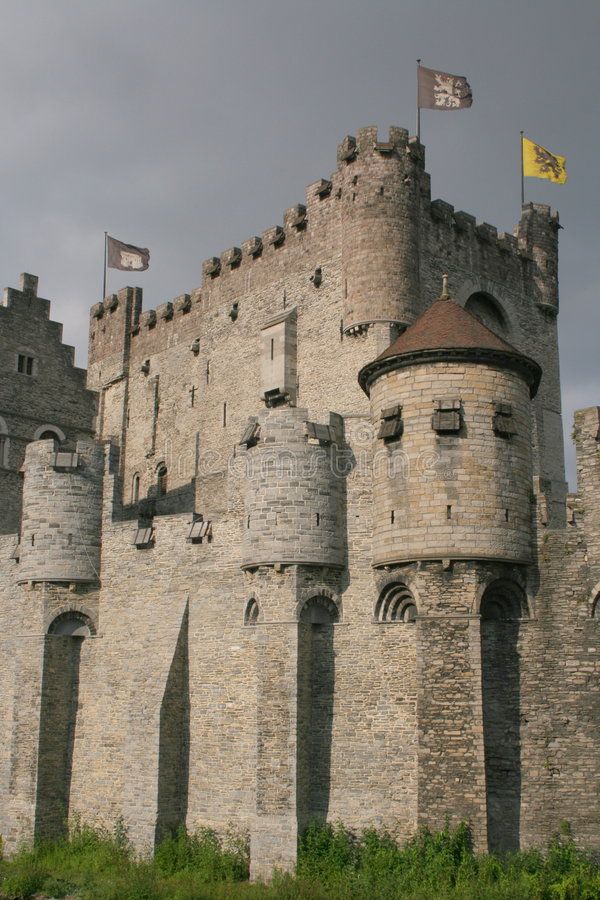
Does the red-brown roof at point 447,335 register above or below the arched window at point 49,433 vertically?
below

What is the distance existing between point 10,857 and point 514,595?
48.2 feet

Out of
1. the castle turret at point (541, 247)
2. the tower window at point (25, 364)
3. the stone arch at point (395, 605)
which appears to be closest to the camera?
the stone arch at point (395, 605)

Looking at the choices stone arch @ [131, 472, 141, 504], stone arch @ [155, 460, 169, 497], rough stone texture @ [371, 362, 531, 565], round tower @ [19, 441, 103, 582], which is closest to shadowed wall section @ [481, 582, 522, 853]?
rough stone texture @ [371, 362, 531, 565]

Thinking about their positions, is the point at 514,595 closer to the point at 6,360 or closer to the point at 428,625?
the point at 428,625

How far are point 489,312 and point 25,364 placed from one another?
1671 centimetres

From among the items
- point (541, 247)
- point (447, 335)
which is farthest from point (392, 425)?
point (541, 247)

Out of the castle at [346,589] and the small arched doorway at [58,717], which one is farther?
the small arched doorway at [58,717]

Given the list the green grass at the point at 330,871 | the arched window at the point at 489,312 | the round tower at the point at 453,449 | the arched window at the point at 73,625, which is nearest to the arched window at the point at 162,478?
the arched window at the point at 73,625

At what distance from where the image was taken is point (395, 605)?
23.3 m

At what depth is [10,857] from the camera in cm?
2747

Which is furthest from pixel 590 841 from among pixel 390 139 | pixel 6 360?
pixel 6 360

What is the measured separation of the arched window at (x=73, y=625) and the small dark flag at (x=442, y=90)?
56.7ft

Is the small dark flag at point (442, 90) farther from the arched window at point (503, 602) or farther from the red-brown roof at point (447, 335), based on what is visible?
the arched window at point (503, 602)

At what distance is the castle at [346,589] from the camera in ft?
71.3
